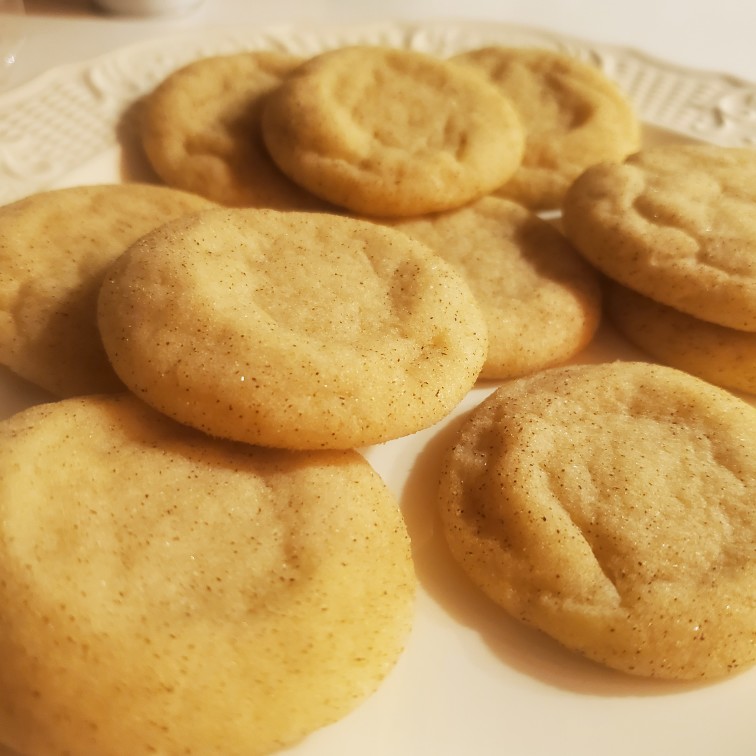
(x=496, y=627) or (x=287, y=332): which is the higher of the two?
(x=287, y=332)

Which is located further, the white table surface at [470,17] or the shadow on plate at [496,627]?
the white table surface at [470,17]

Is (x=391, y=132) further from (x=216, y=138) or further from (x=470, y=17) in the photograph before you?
(x=470, y=17)

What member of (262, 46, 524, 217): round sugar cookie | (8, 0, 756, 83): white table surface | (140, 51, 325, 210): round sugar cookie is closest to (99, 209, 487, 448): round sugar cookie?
(262, 46, 524, 217): round sugar cookie

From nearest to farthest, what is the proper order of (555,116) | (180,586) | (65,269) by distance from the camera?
(180,586)
(65,269)
(555,116)

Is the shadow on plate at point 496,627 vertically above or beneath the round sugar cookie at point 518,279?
beneath

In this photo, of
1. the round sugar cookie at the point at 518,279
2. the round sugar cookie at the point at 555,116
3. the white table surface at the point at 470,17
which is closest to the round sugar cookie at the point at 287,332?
the round sugar cookie at the point at 518,279

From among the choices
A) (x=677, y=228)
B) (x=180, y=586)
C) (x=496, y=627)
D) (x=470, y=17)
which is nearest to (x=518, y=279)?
(x=677, y=228)

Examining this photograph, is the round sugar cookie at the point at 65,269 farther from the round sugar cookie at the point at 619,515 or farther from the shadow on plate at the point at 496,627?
the round sugar cookie at the point at 619,515
